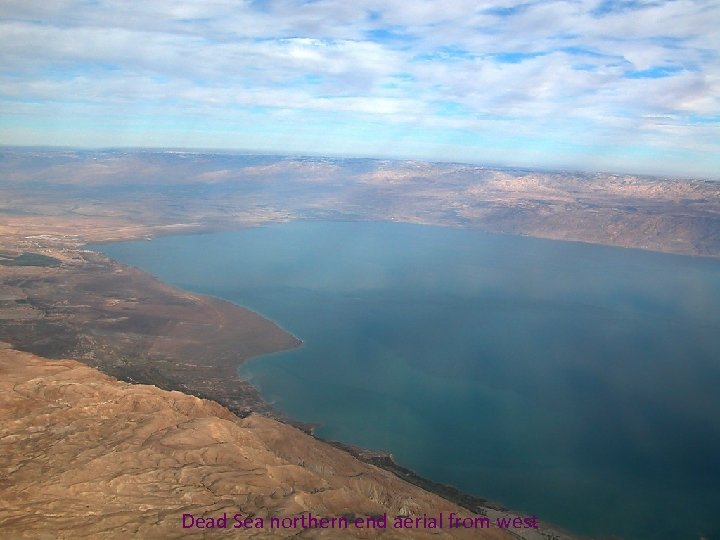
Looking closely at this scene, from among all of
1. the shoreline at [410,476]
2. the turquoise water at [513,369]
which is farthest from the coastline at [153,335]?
the turquoise water at [513,369]

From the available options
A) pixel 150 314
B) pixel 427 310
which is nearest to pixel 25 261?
pixel 150 314

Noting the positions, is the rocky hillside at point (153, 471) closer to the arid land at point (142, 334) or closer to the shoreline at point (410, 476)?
the arid land at point (142, 334)

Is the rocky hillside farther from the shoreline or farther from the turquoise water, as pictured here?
the turquoise water

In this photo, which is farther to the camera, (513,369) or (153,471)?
(513,369)

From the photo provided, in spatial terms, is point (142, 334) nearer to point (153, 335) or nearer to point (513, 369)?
point (153, 335)

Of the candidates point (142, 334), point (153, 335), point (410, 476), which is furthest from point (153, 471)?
point (142, 334)

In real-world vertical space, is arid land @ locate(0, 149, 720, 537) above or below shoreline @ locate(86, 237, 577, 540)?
above

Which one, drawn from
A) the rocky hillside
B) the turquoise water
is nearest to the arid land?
the rocky hillside

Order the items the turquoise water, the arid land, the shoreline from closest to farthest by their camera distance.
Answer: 1. the arid land
2. the shoreline
3. the turquoise water

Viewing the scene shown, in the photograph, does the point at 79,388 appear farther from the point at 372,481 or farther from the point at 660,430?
the point at 660,430
